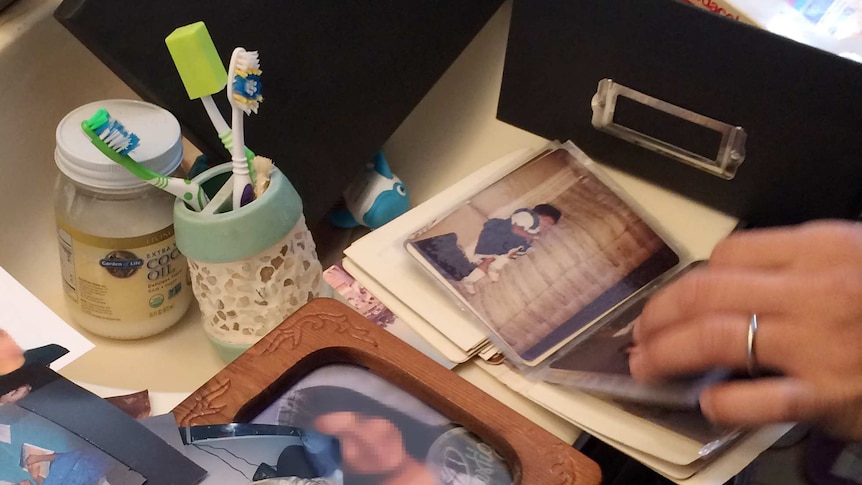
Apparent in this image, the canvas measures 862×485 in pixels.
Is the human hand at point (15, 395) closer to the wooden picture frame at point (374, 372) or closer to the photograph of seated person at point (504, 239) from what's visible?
the wooden picture frame at point (374, 372)

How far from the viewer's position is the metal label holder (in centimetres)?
59

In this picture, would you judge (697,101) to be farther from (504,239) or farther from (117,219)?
(117,219)

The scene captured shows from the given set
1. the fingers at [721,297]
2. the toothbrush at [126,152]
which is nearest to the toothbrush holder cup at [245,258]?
the toothbrush at [126,152]

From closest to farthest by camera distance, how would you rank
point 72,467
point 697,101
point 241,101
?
point 72,467, point 241,101, point 697,101

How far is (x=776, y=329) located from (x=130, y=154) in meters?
0.39

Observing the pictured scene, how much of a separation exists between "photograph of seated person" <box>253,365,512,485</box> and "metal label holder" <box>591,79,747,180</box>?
293 millimetres

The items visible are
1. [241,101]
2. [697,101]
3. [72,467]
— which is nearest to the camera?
[72,467]

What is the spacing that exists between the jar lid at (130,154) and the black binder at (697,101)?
10.6 inches

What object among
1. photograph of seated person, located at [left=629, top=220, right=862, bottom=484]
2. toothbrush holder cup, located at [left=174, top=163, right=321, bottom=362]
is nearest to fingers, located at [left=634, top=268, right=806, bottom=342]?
photograph of seated person, located at [left=629, top=220, right=862, bottom=484]

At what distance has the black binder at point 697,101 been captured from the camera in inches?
21.6

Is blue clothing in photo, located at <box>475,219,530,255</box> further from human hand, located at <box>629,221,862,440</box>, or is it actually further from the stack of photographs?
human hand, located at <box>629,221,862,440</box>

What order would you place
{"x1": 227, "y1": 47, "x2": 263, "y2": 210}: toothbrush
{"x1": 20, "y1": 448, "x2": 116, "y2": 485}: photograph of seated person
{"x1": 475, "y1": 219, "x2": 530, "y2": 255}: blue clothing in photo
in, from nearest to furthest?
1. {"x1": 20, "y1": 448, "x2": 116, "y2": 485}: photograph of seated person
2. {"x1": 227, "y1": 47, "x2": 263, "y2": 210}: toothbrush
3. {"x1": 475, "y1": 219, "x2": 530, "y2": 255}: blue clothing in photo

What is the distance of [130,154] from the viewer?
0.52 meters

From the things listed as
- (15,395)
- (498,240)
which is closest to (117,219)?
(15,395)
